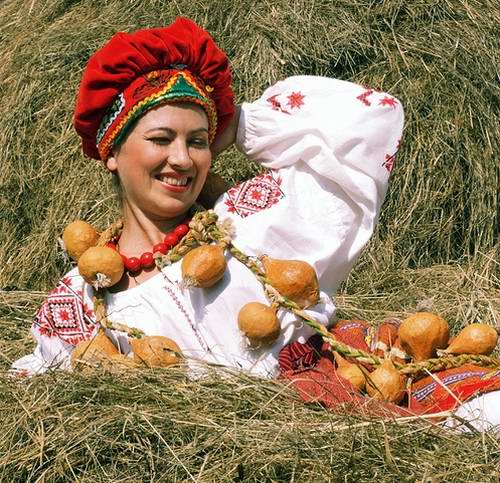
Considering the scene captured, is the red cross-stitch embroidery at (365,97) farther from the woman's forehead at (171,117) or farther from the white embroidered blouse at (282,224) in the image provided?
the woman's forehead at (171,117)

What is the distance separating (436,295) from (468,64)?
33.3 inches

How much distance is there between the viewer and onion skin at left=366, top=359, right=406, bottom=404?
2.65 m

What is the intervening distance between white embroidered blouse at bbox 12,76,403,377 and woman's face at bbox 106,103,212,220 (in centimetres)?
11

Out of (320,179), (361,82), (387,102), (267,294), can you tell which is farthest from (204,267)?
(361,82)

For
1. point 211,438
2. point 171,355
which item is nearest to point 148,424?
point 211,438

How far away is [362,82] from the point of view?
411 centimetres

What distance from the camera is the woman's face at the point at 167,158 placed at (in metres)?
2.77

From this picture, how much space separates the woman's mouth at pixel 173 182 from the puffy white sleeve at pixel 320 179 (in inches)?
4.6

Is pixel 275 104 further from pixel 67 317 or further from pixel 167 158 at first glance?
pixel 67 317

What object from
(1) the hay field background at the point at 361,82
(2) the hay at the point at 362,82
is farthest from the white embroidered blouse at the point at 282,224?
(2) the hay at the point at 362,82

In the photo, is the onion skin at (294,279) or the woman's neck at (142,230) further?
the woman's neck at (142,230)

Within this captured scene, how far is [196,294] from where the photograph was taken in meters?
2.76

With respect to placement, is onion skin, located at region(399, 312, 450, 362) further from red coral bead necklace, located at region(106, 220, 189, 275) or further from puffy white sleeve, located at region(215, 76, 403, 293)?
red coral bead necklace, located at region(106, 220, 189, 275)

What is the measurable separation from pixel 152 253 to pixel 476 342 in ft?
2.55
